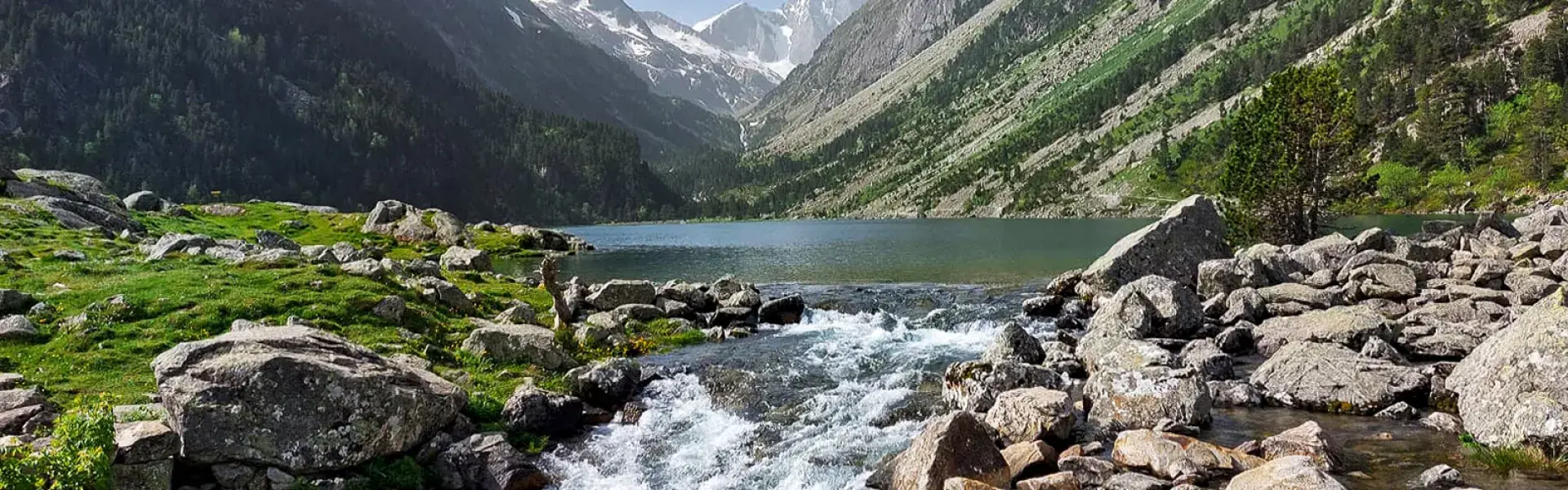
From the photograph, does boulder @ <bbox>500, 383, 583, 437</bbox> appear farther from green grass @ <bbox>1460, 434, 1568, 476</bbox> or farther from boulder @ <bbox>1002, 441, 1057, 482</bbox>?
green grass @ <bbox>1460, 434, 1568, 476</bbox>

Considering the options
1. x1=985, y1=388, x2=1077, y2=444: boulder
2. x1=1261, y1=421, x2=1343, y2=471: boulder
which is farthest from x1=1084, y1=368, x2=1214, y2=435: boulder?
x1=1261, y1=421, x2=1343, y2=471: boulder

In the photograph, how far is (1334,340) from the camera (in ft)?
79.4

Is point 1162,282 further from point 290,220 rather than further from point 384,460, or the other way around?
point 290,220

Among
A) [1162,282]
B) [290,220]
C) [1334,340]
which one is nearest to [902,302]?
[1162,282]

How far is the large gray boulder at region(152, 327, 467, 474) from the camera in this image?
1465 centimetres

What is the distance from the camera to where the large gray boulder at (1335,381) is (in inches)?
739

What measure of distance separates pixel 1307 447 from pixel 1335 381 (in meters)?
6.18

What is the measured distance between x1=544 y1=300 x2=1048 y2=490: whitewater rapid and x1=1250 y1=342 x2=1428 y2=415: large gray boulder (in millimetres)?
9915

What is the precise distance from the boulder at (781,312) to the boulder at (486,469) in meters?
23.4

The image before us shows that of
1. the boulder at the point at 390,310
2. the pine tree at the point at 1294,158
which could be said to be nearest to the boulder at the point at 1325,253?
the pine tree at the point at 1294,158

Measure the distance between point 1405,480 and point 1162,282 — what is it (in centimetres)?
1838

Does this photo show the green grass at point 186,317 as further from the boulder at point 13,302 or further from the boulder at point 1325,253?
the boulder at point 1325,253

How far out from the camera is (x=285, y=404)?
1520 cm

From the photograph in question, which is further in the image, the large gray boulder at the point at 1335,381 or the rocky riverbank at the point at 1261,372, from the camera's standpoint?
the large gray boulder at the point at 1335,381
